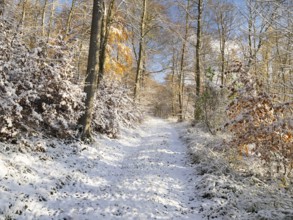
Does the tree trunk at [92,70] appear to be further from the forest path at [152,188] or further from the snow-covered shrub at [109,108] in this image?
the forest path at [152,188]

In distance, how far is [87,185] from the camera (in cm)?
628

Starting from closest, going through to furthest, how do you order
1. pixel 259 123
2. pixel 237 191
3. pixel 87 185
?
pixel 237 191
pixel 87 185
pixel 259 123

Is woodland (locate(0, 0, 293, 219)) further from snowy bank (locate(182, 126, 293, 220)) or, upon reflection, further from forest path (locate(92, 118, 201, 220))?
forest path (locate(92, 118, 201, 220))

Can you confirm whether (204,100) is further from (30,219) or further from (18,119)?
(30,219)

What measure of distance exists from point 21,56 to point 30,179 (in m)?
3.58

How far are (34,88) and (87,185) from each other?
324 centimetres

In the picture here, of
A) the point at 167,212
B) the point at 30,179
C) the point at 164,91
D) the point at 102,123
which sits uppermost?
the point at 164,91

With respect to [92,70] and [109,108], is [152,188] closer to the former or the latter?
[92,70]

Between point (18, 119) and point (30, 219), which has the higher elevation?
point (18, 119)

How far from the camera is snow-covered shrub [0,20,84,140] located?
258 inches

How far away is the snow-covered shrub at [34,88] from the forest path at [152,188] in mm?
2471

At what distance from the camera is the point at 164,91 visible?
54.8 meters

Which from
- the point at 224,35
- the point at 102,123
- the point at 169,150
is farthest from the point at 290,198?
the point at 224,35

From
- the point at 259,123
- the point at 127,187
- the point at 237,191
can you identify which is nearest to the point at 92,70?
the point at 127,187
